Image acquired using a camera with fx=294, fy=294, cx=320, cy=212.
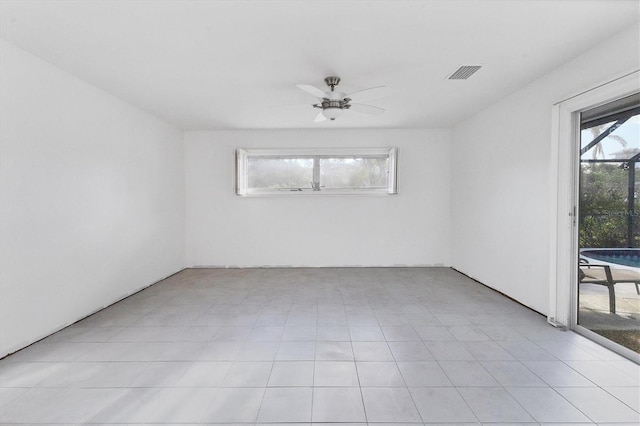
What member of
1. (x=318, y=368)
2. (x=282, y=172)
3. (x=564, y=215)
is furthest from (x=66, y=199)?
(x=564, y=215)

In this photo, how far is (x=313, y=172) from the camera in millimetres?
5320

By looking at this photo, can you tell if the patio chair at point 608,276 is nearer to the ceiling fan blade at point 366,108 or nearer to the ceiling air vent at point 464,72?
the ceiling air vent at point 464,72

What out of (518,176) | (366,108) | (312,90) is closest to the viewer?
(312,90)

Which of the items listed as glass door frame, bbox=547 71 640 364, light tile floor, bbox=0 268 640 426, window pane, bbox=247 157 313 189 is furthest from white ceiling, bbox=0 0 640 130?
light tile floor, bbox=0 268 640 426

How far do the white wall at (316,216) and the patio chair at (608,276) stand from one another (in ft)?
8.63

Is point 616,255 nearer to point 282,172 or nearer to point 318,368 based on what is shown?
point 318,368

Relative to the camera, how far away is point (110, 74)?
9.61ft

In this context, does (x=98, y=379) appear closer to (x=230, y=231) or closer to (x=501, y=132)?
(x=230, y=231)

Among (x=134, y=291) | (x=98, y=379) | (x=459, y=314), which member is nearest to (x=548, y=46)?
(x=459, y=314)

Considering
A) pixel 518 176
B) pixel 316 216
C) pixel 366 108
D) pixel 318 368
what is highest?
pixel 366 108

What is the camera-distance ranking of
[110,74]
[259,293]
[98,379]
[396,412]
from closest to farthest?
[396,412] → [98,379] → [110,74] → [259,293]

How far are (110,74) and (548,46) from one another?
4.01m

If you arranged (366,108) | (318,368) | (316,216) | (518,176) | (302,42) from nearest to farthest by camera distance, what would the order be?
(318,368) → (302,42) → (366,108) → (518,176) → (316,216)

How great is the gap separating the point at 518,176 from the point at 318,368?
3082 millimetres
